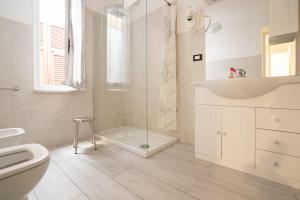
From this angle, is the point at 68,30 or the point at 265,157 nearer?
the point at 265,157

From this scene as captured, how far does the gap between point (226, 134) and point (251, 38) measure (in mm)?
1018

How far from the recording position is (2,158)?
85 centimetres

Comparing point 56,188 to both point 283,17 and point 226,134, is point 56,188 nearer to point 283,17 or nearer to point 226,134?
point 226,134

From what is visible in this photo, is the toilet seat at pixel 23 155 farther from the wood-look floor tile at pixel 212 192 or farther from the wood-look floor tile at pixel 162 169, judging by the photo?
the wood-look floor tile at pixel 212 192

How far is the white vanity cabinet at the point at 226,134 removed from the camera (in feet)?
3.93

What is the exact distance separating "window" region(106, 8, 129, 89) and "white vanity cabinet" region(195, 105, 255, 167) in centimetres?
132

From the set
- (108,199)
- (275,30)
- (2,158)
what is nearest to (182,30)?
(275,30)

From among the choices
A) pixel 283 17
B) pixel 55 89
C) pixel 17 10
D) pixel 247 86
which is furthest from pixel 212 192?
pixel 17 10

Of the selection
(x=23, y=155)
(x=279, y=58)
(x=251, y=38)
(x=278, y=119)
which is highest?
(x=251, y=38)

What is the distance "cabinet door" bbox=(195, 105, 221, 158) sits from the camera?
1.37m

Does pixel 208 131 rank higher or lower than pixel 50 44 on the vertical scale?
lower

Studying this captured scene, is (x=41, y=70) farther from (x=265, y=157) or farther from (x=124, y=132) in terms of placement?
(x=265, y=157)

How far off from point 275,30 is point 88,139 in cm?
257

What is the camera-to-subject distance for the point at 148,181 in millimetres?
1147
